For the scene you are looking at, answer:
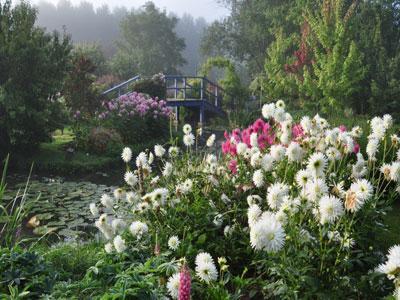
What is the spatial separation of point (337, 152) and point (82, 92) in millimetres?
11449

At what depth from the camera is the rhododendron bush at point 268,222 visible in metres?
2.44

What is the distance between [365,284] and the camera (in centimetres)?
250

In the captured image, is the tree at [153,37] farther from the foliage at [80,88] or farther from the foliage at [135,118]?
the foliage at [80,88]

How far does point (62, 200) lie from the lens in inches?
304

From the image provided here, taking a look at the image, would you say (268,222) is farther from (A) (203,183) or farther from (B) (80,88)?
(B) (80,88)

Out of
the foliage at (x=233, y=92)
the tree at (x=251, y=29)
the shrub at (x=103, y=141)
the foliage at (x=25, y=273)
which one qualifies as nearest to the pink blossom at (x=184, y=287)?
the foliage at (x=25, y=273)

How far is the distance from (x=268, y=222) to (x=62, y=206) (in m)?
5.86

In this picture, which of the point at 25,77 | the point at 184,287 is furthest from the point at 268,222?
the point at 25,77

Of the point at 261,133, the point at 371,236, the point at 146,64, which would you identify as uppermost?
the point at 146,64

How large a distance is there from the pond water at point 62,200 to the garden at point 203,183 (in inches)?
1.2

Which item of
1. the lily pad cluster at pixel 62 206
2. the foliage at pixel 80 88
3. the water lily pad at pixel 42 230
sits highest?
the foliage at pixel 80 88

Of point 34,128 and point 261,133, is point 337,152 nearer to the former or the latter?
point 261,133

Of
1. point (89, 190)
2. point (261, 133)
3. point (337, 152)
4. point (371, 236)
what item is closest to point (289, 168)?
point (337, 152)

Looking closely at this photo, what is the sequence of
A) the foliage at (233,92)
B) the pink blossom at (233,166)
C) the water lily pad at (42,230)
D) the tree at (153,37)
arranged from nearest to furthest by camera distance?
the pink blossom at (233,166)
the water lily pad at (42,230)
the foliage at (233,92)
the tree at (153,37)
